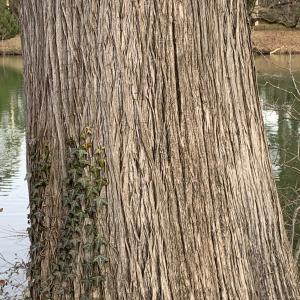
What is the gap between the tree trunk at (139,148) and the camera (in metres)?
2.14

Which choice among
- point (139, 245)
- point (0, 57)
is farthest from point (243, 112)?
point (0, 57)

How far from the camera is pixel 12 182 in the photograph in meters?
11.0

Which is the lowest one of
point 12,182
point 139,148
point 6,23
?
point 6,23

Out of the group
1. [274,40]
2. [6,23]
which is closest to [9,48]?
[6,23]

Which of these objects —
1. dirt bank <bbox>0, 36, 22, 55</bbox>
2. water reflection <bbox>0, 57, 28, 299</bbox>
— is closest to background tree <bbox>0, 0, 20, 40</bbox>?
dirt bank <bbox>0, 36, 22, 55</bbox>

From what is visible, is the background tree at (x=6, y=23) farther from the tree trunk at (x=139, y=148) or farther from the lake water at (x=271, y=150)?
the tree trunk at (x=139, y=148)

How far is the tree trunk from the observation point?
2.14m

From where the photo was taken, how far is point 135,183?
7.07 ft

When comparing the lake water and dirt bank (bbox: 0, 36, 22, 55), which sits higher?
the lake water

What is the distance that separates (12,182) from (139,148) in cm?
919

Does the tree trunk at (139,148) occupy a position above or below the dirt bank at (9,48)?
above

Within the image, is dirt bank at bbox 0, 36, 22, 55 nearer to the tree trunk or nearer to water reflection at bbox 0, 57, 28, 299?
water reflection at bbox 0, 57, 28, 299

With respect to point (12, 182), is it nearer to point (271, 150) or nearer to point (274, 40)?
point (271, 150)

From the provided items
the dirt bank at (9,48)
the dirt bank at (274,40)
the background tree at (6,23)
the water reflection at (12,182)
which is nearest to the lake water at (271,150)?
the water reflection at (12,182)
